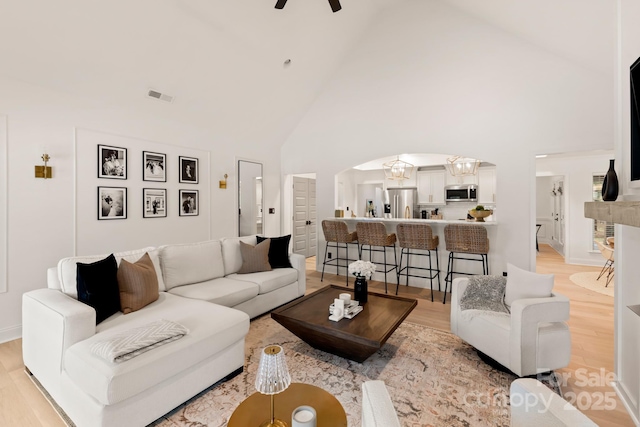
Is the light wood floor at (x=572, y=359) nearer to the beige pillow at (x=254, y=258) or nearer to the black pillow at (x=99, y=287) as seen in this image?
the black pillow at (x=99, y=287)

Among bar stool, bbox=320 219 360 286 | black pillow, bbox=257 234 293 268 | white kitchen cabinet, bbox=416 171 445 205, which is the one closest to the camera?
black pillow, bbox=257 234 293 268

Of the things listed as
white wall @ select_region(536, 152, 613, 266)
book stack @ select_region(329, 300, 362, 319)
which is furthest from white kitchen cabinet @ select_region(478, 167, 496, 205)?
book stack @ select_region(329, 300, 362, 319)

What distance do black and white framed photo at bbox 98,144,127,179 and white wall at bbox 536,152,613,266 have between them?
8464 mm

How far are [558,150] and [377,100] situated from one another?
2.72 metres

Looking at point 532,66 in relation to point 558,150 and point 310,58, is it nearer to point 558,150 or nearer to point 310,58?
point 558,150

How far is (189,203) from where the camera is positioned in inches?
190

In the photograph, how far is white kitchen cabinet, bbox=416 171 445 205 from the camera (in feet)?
24.5

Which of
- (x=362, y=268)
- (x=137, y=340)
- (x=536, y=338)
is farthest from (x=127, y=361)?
(x=536, y=338)

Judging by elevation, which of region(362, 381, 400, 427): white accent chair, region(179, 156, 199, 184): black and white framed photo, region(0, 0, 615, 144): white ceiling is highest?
region(0, 0, 615, 144): white ceiling

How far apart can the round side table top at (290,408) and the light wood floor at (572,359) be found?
55.7 inches

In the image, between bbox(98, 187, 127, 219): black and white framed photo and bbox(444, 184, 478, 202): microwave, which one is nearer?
bbox(98, 187, 127, 219): black and white framed photo

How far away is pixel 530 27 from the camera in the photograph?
3482mm

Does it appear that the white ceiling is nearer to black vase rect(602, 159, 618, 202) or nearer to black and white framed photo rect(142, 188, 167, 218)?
black and white framed photo rect(142, 188, 167, 218)

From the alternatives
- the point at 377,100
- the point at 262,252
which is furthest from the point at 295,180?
the point at 262,252
